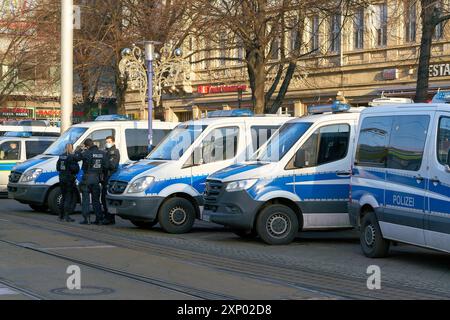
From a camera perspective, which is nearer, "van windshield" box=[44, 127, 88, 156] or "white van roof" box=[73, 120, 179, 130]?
"white van roof" box=[73, 120, 179, 130]

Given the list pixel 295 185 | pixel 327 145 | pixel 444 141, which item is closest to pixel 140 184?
pixel 295 185

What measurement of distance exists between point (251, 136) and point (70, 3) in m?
11.8

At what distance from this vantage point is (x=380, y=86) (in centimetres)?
3441

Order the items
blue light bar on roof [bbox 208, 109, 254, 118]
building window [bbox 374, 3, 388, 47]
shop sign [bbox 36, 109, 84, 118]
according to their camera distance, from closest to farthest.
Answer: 1. blue light bar on roof [bbox 208, 109, 254, 118]
2. building window [bbox 374, 3, 388, 47]
3. shop sign [bbox 36, 109, 84, 118]

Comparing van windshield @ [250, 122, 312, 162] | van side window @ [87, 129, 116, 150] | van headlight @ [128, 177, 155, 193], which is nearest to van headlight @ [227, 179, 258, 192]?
van windshield @ [250, 122, 312, 162]

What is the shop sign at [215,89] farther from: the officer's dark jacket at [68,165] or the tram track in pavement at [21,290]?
the tram track in pavement at [21,290]

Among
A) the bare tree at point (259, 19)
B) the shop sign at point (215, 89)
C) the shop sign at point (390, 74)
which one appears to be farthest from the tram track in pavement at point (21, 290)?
the shop sign at point (215, 89)

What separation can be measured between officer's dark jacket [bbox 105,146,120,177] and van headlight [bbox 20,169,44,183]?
116 inches

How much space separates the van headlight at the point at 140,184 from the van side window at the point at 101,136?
13.4 feet

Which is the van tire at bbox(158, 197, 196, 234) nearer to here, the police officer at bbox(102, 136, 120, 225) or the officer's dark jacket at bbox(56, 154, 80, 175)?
the police officer at bbox(102, 136, 120, 225)

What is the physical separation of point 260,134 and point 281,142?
6.22 ft

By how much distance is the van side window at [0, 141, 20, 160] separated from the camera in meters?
26.9

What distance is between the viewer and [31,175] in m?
20.8
